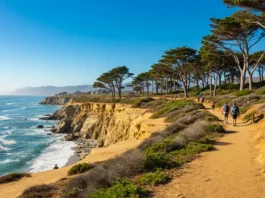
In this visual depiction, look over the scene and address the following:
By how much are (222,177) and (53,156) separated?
89.8 feet

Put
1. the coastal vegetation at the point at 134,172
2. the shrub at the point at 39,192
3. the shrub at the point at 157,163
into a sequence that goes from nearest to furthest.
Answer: the coastal vegetation at the point at 134,172 < the shrub at the point at 39,192 < the shrub at the point at 157,163

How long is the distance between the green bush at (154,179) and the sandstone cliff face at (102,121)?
2198 cm

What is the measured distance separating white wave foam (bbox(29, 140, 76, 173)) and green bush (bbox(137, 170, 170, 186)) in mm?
20229

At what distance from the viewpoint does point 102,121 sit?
45.5 m

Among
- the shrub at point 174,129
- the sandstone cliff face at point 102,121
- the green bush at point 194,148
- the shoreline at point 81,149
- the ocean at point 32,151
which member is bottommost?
the shoreline at point 81,149

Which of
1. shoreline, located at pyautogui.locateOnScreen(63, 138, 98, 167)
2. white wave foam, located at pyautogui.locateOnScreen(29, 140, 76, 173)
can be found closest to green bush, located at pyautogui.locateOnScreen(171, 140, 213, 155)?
white wave foam, located at pyautogui.locateOnScreen(29, 140, 76, 173)

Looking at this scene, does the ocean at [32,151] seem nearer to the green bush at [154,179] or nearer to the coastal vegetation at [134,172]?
the coastal vegetation at [134,172]

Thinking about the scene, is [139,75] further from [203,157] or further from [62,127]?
[203,157]

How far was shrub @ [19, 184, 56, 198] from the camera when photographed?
27.1 ft

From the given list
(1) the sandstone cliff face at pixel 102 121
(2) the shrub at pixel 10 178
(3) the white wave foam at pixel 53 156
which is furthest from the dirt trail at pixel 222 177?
(3) the white wave foam at pixel 53 156

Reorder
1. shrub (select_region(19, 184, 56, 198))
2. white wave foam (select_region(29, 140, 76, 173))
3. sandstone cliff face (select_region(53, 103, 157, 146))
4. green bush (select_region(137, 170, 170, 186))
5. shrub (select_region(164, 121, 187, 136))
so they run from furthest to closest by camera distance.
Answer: sandstone cliff face (select_region(53, 103, 157, 146)) → white wave foam (select_region(29, 140, 76, 173)) → shrub (select_region(164, 121, 187, 136)) → shrub (select_region(19, 184, 56, 198)) → green bush (select_region(137, 170, 170, 186))

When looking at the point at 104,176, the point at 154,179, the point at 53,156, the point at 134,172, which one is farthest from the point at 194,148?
the point at 53,156

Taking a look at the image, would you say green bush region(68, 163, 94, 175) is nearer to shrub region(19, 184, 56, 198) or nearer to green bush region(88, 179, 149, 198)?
shrub region(19, 184, 56, 198)

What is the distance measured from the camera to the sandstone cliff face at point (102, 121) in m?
34.5
